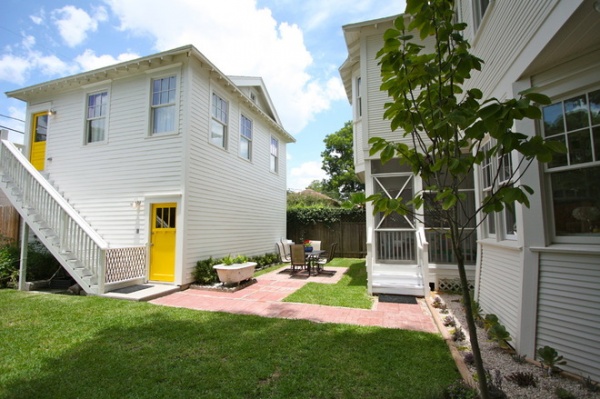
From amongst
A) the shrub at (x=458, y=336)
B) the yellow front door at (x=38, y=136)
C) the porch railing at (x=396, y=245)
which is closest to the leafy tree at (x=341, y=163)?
the porch railing at (x=396, y=245)

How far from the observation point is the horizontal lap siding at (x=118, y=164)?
7.91m

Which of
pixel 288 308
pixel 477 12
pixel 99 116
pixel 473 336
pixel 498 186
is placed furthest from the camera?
pixel 99 116

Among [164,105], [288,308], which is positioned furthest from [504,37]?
[164,105]

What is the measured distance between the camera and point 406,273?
289 inches

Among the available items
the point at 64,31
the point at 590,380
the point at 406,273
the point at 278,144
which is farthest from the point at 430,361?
the point at 64,31

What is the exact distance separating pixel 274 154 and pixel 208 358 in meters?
11.3

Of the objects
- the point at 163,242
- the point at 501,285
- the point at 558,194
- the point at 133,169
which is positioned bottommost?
the point at 501,285

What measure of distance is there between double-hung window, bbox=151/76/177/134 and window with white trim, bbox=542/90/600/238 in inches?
326

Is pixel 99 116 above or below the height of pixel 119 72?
below

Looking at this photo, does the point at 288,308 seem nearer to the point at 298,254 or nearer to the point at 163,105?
the point at 298,254

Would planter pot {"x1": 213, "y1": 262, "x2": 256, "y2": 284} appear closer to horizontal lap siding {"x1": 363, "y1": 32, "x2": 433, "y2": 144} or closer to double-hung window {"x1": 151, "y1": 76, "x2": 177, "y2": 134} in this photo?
double-hung window {"x1": 151, "y1": 76, "x2": 177, "y2": 134}

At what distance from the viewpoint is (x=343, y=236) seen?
47.1ft

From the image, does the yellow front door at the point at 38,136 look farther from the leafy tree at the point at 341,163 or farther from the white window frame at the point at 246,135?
the leafy tree at the point at 341,163

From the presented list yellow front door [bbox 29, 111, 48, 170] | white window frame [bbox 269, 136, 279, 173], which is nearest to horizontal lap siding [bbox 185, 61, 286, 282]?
white window frame [bbox 269, 136, 279, 173]
